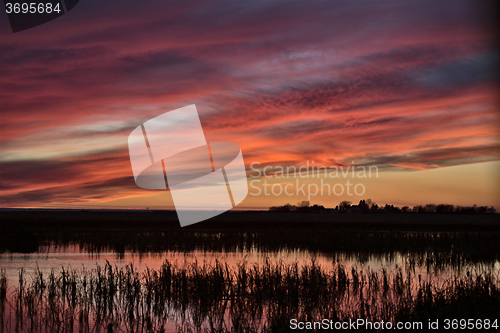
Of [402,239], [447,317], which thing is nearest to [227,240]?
[402,239]

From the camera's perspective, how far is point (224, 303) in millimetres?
12852

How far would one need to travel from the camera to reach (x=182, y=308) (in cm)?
1258

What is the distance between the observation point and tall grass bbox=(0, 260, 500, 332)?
409 inches

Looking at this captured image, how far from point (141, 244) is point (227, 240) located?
20.8 ft

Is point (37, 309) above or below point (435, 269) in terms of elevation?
above

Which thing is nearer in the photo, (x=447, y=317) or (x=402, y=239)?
(x=447, y=317)

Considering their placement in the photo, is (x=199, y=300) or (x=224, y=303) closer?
(x=224, y=303)

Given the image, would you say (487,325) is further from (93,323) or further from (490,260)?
(490,260)

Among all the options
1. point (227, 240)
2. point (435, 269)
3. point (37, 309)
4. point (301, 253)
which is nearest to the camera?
point (37, 309)

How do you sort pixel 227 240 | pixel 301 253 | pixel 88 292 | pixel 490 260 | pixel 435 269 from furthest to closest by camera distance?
pixel 227 240, pixel 301 253, pixel 490 260, pixel 435 269, pixel 88 292

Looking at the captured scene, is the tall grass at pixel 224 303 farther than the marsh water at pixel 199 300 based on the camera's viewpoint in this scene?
No

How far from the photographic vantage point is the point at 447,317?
31.3 ft

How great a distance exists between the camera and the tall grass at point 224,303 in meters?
10.4

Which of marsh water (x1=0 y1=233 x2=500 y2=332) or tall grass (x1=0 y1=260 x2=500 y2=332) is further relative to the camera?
marsh water (x1=0 y1=233 x2=500 y2=332)
